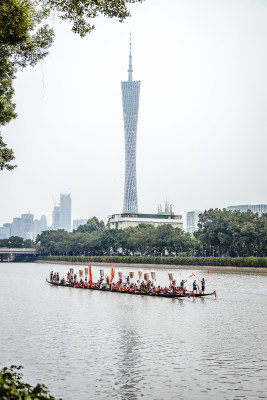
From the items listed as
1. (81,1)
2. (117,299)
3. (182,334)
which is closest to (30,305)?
(117,299)

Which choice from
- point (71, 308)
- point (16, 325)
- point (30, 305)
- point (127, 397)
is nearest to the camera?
point (127, 397)

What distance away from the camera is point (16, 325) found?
40.2m

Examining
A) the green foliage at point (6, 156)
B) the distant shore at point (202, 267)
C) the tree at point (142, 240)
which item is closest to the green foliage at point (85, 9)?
the green foliage at point (6, 156)

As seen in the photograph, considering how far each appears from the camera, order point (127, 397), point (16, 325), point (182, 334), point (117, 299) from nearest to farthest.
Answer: point (127, 397)
point (182, 334)
point (16, 325)
point (117, 299)

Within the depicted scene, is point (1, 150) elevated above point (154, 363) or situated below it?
above

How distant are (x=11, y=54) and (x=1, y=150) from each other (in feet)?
31.1

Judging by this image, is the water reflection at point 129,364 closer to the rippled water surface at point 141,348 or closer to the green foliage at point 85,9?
the rippled water surface at point 141,348

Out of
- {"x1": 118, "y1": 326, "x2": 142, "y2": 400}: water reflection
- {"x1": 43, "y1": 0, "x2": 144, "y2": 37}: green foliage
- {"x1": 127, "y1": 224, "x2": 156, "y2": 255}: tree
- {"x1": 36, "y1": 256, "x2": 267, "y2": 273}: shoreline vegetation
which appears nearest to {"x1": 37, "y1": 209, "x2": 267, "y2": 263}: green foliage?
{"x1": 127, "y1": 224, "x2": 156, "y2": 255}: tree

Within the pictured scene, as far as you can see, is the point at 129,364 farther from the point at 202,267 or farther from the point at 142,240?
the point at 142,240

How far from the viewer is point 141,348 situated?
3102 centimetres

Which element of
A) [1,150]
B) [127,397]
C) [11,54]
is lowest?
[127,397]

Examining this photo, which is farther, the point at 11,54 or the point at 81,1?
the point at 11,54

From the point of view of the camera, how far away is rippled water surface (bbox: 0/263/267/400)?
76.1 ft

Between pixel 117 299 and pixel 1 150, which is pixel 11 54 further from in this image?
pixel 117 299
